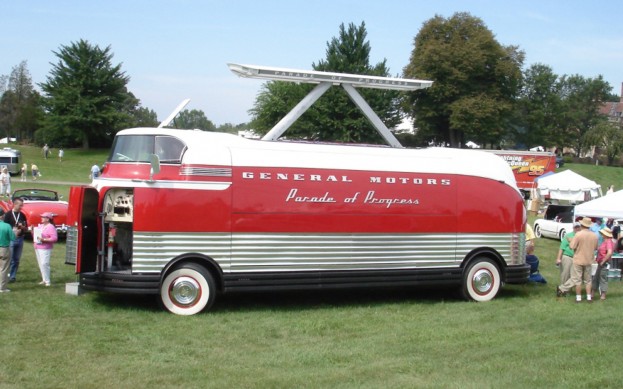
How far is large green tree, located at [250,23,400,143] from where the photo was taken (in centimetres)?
5975

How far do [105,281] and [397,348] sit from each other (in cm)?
484

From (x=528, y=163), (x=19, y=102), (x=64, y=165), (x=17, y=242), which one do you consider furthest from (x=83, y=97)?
(x=17, y=242)

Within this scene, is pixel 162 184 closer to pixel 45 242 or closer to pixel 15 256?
pixel 45 242

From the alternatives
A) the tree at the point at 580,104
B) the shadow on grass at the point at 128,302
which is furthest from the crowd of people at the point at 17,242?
the tree at the point at 580,104

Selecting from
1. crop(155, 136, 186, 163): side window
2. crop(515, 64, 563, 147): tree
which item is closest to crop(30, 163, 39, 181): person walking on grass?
crop(155, 136, 186, 163): side window

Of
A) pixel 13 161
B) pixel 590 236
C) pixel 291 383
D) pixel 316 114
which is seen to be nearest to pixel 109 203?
pixel 291 383

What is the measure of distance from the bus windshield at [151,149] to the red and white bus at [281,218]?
0.02 metres

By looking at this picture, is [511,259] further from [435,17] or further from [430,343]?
[435,17]

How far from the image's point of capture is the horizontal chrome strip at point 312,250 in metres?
11.1

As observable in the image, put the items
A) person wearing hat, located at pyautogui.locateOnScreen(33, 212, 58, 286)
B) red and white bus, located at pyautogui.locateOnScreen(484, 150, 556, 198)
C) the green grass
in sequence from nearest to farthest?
person wearing hat, located at pyautogui.locateOnScreen(33, 212, 58, 286) → red and white bus, located at pyautogui.locateOnScreen(484, 150, 556, 198) → the green grass

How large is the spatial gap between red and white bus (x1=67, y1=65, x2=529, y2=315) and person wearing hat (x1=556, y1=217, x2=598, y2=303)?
110 centimetres

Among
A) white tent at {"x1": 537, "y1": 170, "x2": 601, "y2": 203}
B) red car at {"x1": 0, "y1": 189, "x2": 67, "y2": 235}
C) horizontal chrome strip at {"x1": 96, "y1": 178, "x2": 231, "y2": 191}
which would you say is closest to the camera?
horizontal chrome strip at {"x1": 96, "y1": 178, "x2": 231, "y2": 191}

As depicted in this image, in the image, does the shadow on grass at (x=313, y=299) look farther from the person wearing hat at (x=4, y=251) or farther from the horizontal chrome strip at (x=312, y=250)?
the person wearing hat at (x=4, y=251)

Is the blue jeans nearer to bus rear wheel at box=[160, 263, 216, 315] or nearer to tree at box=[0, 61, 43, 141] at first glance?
bus rear wheel at box=[160, 263, 216, 315]
